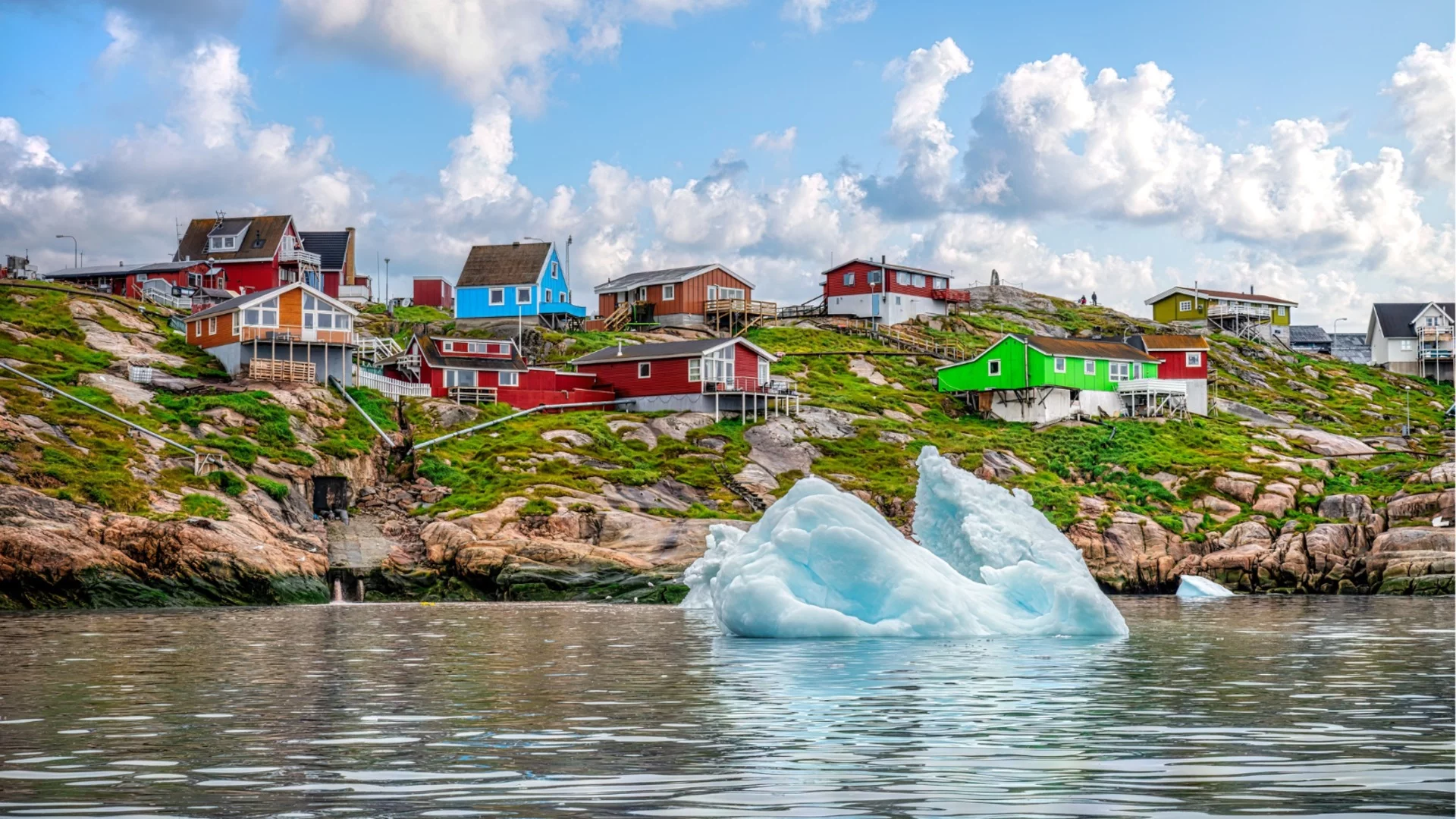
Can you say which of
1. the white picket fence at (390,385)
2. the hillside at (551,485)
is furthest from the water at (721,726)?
A: the white picket fence at (390,385)

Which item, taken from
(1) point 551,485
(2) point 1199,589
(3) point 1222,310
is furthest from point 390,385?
(3) point 1222,310

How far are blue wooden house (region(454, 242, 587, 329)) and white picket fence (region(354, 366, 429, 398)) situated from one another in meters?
26.6

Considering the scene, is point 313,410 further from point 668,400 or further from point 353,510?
point 668,400

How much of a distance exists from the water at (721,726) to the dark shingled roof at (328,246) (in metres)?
80.5

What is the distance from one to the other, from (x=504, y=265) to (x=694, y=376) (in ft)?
102

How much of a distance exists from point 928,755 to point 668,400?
218ft

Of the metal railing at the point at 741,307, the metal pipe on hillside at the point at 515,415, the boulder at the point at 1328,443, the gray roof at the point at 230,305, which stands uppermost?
the metal railing at the point at 741,307

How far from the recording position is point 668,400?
271 ft

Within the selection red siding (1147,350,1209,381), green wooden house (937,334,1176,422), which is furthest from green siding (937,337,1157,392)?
red siding (1147,350,1209,381)

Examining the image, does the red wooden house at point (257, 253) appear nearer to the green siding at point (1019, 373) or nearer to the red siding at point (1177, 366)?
the green siding at point (1019, 373)

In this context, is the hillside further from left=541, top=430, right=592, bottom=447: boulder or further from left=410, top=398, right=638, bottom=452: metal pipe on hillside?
left=410, top=398, right=638, bottom=452: metal pipe on hillside

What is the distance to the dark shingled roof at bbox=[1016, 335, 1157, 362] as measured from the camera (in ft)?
291

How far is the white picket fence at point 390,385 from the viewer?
7606 cm

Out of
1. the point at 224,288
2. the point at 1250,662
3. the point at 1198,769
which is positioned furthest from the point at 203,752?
the point at 224,288
